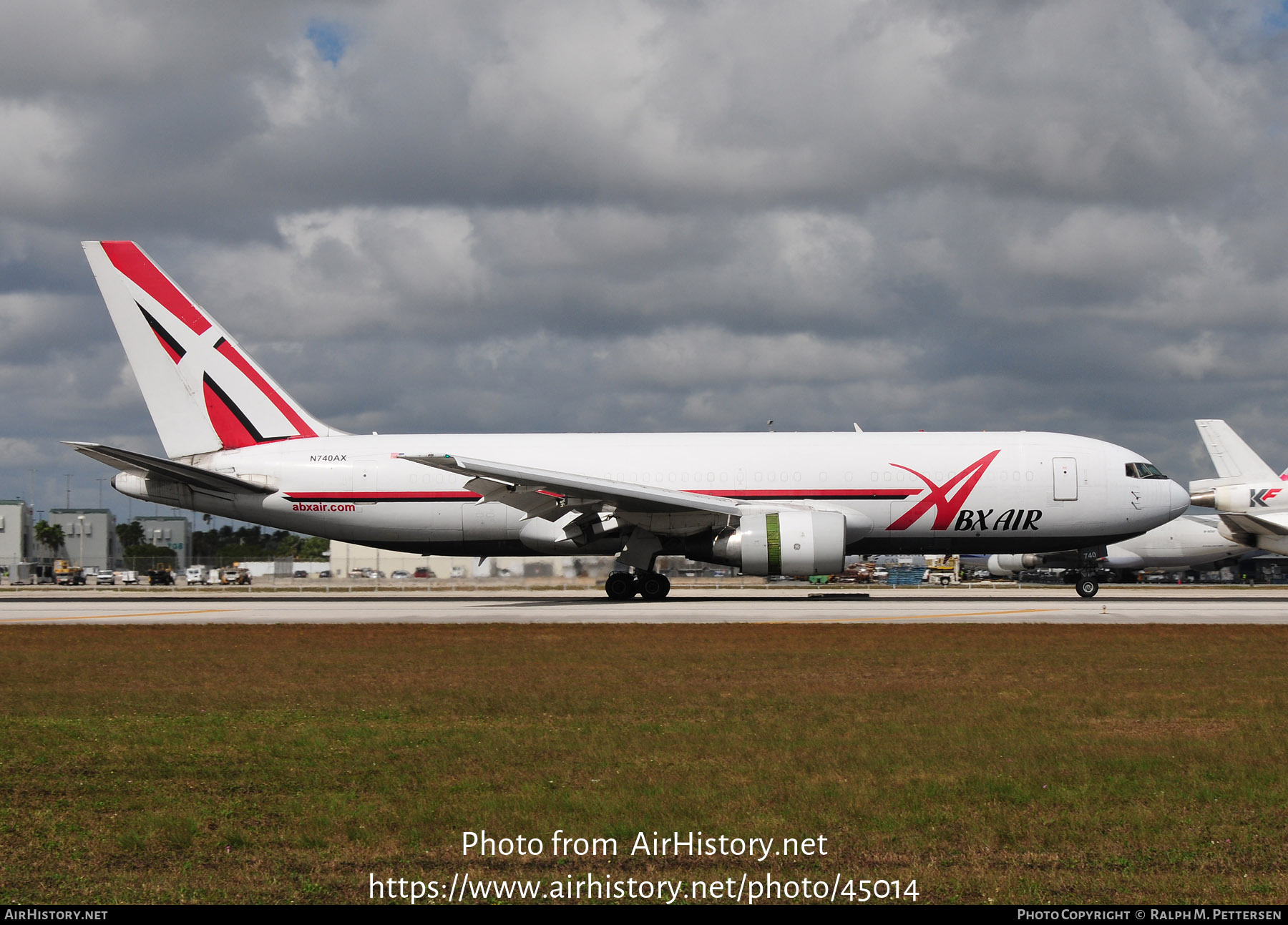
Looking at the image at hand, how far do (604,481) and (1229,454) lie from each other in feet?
113

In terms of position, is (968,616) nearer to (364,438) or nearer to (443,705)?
(443,705)

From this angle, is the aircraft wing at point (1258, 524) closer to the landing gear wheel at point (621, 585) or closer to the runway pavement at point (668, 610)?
the runway pavement at point (668, 610)

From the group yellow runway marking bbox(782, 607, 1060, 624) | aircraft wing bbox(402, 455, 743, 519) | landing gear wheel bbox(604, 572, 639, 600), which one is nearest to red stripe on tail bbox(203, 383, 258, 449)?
aircraft wing bbox(402, 455, 743, 519)

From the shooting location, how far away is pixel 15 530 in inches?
4619

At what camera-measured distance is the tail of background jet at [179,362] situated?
103 feet

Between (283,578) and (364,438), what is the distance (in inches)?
1746

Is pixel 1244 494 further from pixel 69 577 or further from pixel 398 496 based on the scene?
pixel 69 577

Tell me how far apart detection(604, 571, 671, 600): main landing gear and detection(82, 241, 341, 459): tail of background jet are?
1037 centimetres

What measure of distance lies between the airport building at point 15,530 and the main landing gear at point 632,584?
103m

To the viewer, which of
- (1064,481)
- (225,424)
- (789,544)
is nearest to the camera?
(789,544)

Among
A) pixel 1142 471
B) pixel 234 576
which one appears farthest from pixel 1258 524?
pixel 234 576

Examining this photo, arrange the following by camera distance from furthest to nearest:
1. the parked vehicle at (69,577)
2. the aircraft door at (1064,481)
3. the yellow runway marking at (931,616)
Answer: the parked vehicle at (69,577) → the aircraft door at (1064,481) → the yellow runway marking at (931,616)

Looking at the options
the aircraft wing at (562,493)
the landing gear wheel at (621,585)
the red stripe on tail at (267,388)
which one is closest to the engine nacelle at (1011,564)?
the landing gear wheel at (621,585)
